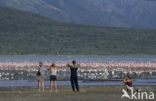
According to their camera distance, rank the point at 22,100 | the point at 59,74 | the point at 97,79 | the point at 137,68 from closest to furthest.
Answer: the point at 22,100 → the point at 97,79 → the point at 59,74 → the point at 137,68

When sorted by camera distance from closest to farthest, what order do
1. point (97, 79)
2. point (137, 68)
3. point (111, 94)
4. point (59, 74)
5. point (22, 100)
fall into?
1. point (22, 100)
2. point (111, 94)
3. point (97, 79)
4. point (59, 74)
5. point (137, 68)

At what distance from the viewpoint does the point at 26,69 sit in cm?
7694

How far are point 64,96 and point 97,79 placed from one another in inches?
924

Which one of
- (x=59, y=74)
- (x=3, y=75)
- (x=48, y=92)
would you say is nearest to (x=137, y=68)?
(x=59, y=74)

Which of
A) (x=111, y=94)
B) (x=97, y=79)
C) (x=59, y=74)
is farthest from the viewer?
(x=59, y=74)

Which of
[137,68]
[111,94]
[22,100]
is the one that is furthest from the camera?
[137,68]

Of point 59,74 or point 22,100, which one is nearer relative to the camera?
point 22,100

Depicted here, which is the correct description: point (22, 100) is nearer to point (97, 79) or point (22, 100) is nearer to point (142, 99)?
point (142, 99)

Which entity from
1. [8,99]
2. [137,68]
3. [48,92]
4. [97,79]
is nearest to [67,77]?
[97,79]

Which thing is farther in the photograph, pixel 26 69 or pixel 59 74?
pixel 26 69

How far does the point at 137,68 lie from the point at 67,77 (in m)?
14.1

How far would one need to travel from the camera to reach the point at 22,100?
37.5 m

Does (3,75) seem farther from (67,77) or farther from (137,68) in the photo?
(137,68)

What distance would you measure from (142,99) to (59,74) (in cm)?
3236
